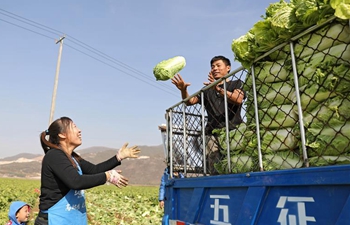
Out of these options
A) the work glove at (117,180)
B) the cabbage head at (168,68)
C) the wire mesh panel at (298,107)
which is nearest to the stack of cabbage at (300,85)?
the wire mesh panel at (298,107)

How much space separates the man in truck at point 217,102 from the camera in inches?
125

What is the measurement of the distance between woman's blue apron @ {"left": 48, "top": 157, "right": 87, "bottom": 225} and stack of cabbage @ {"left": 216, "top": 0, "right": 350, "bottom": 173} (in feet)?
5.90

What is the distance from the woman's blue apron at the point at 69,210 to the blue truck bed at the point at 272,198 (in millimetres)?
1125

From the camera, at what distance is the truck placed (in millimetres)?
1943

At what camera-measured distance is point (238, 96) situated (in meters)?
3.12

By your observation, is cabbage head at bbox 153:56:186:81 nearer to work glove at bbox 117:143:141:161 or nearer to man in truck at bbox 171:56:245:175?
man in truck at bbox 171:56:245:175

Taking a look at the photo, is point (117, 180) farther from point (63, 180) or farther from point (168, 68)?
point (168, 68)

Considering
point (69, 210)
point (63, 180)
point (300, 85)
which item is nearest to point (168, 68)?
point (63, 180)

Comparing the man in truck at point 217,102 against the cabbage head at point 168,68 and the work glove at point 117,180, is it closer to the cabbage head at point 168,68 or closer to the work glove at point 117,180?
the cabbage head at point 168,68

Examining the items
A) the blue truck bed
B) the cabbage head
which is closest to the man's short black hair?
the cabbage head

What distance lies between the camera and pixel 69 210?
343 cm

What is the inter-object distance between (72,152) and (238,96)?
2.08 metres

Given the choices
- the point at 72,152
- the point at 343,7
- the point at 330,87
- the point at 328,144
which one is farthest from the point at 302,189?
the point at 72,152

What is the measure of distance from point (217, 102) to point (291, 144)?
4.50 ft
